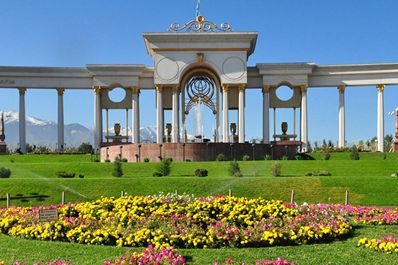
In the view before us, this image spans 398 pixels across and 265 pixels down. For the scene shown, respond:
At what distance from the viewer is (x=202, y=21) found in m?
58.6

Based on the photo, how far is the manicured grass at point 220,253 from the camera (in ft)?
35.4

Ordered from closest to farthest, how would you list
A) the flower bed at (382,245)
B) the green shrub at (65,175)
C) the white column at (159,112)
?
the flower bed at (382,245) → the green shrub at (65,175) → the white column at (159,112)

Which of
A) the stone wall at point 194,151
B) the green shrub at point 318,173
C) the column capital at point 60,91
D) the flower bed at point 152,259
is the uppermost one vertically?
the column capital at point 60,91

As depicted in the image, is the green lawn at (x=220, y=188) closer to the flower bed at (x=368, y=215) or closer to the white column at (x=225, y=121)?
the flower bed at (x=368, y=215)

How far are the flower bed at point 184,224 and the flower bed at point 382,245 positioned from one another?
3.32 feet

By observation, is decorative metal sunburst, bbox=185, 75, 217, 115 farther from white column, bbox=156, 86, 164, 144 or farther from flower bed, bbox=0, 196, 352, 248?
flower bed, bbox=0, 196, 352, 248

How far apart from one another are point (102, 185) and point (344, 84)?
41301mm

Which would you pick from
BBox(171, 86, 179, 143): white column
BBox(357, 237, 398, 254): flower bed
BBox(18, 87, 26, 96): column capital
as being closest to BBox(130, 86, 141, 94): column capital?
BBox(171, 86, 179, 143): white column

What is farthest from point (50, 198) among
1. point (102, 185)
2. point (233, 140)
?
point (233, 140)

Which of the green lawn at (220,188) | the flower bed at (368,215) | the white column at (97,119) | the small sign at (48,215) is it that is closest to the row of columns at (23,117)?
the white column at (97,119)

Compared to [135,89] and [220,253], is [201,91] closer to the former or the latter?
[135,89]

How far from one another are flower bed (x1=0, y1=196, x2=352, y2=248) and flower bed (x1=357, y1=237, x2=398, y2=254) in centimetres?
101

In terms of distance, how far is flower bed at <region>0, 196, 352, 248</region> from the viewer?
1208 centimetres

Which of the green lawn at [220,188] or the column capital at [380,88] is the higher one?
the column capital at [380,88]
